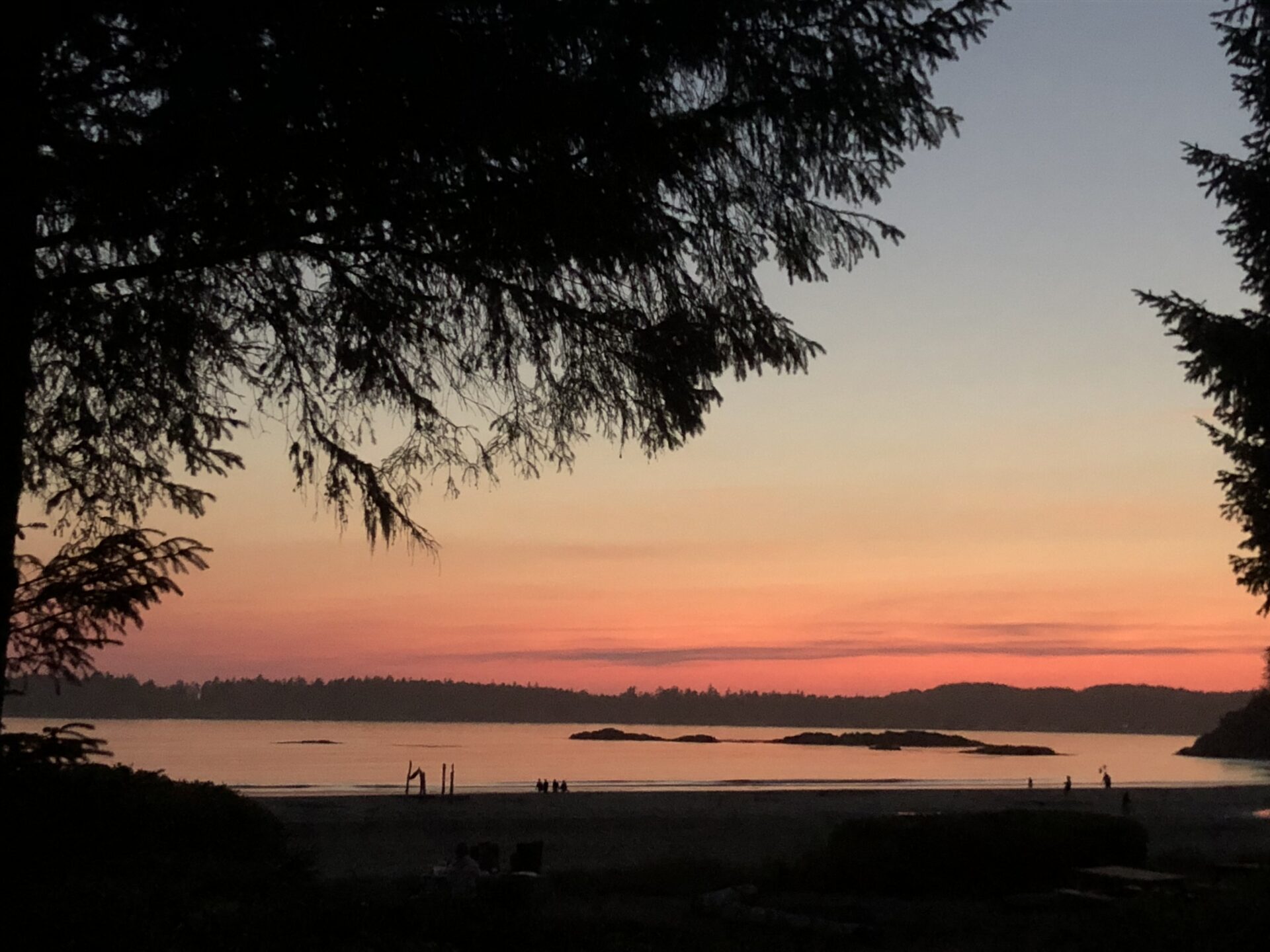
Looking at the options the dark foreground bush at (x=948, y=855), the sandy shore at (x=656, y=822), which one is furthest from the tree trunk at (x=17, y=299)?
the dark foreground bush at (x=948, y=855)

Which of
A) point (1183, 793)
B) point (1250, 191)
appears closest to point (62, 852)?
point (1250, 191)

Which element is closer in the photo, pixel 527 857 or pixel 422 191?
pixel 422 191

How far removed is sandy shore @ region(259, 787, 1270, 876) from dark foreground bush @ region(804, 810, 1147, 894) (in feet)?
16.4

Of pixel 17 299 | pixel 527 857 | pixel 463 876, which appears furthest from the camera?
pixel 527 857

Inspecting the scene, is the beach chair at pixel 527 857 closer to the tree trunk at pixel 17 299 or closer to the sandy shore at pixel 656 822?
the sandy shore at pixel 656 822

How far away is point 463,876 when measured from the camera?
12094mm

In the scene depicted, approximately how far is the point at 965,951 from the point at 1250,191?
42.1ft

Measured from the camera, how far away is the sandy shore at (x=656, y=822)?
2795 centimetres

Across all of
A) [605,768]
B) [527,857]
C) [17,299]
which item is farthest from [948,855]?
[605,768]

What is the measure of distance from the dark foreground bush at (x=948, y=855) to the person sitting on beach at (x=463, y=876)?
5301mm

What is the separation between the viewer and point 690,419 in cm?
887

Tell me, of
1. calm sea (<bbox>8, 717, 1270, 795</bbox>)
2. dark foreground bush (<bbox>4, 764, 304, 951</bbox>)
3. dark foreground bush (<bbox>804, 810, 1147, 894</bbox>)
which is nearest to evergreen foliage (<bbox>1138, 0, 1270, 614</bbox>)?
dark foreground bush (<bbox>804, 810, 1147, 894</bbox>)

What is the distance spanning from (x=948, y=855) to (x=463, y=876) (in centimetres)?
684

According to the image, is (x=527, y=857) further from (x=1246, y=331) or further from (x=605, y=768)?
(x=605, y=768)
